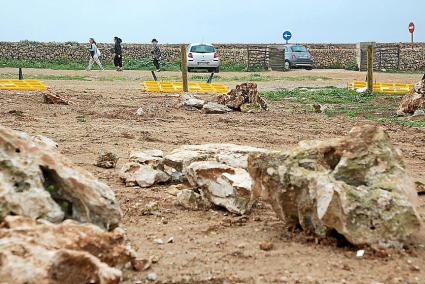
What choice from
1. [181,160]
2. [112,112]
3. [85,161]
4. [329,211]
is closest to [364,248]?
[329,211]

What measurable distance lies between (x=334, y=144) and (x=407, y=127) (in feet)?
26.2

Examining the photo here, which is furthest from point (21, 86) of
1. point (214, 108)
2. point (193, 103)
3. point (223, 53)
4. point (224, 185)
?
point (223, 53)

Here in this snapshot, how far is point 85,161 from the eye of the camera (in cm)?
852

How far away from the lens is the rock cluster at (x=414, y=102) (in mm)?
14633

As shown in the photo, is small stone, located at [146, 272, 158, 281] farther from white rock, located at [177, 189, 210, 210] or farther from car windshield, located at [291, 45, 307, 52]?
car windshield, located at [291, 45, 307, 52]

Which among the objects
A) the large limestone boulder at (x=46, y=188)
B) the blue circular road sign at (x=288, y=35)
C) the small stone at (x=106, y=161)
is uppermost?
the blue circular road sign at (x=288, y=35)

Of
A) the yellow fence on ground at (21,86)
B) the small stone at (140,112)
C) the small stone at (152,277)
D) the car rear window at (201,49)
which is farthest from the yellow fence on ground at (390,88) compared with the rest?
the small stone at (152,277)

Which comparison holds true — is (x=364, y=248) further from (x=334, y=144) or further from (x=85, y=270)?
(x=85, y=270)

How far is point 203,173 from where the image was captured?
627 centimetres

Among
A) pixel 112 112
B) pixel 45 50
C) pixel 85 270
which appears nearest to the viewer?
pixel 85 270

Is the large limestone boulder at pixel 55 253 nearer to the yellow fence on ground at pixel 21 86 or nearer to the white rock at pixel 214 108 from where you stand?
the white rock at pixel 214 108

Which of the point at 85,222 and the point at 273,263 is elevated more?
the point at 85,222

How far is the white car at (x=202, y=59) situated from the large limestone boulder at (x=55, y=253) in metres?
30.0

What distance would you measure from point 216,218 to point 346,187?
143 centimetres
